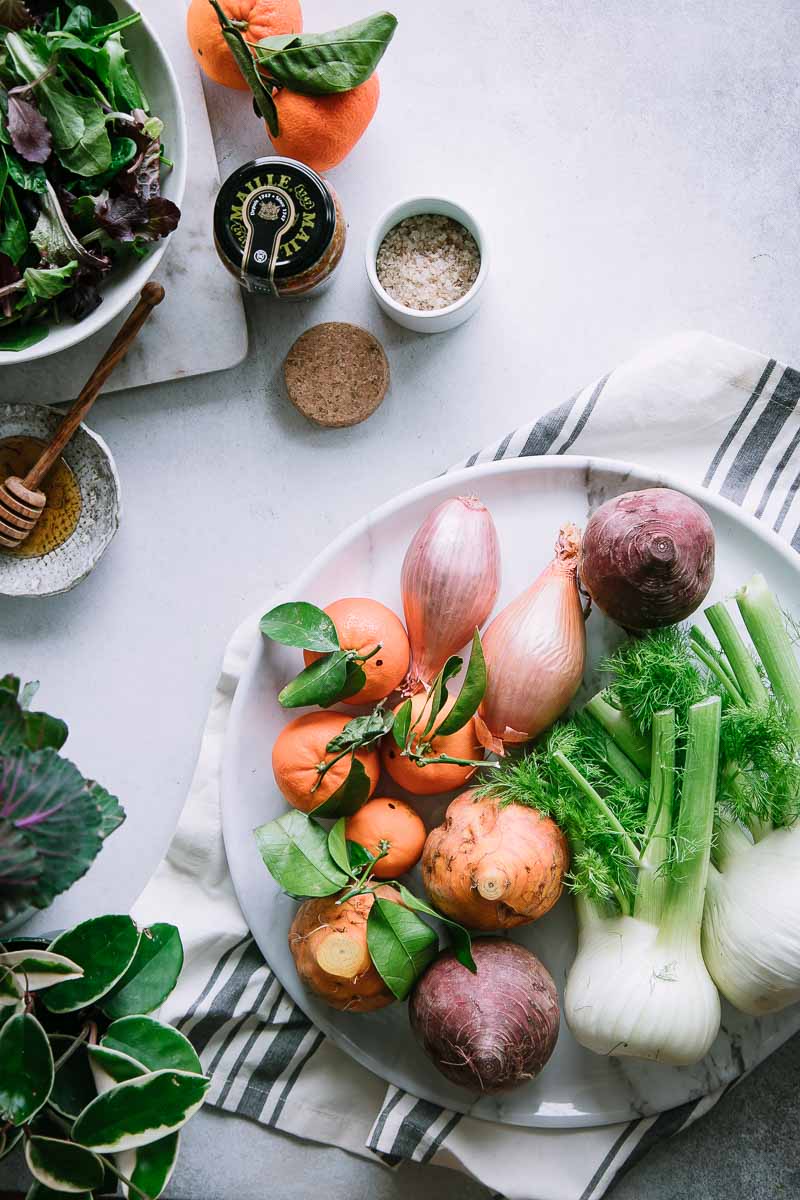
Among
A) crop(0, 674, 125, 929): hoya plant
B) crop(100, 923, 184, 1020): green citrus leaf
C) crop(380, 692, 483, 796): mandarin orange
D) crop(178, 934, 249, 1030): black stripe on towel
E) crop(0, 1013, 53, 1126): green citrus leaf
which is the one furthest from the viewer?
crop(178, 934, 249, 1030): black stripe on towel

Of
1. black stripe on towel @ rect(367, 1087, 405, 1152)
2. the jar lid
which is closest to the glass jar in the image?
the jar lid

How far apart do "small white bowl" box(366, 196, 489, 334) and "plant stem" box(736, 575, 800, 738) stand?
16.5 inches

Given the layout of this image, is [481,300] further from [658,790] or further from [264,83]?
[658,790]

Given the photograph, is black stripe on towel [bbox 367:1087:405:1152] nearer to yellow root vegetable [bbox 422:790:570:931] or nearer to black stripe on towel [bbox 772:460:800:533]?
Answer: yellow root vegetable [bbox 422:790:570:931]

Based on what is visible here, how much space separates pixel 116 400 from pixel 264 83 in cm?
38

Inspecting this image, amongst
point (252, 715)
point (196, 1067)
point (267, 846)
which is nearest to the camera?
point (196, 1067)

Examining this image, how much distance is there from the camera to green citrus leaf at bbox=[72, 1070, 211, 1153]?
30.0 inches

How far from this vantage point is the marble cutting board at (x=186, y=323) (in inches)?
43.5

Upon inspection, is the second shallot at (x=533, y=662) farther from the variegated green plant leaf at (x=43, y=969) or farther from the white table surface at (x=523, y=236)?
the variegated green plant leaf at (x=43, y=969)

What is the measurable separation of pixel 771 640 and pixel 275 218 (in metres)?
0.65

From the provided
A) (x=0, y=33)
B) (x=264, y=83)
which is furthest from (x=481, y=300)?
(x=0, y=33)

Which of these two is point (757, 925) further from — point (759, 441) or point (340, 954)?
point (759, 441)

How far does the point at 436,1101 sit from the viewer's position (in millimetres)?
1012

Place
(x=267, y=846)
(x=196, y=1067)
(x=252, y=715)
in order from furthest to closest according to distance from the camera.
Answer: (x=252, y=715) → (x=267, y=846) → (x=196, y=1067)
